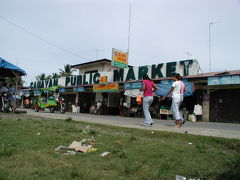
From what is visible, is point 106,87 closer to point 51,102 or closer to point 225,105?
point 51,102

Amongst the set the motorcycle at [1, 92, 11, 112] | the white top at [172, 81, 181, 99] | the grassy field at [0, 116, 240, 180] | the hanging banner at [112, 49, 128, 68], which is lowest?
the grassy field at [0, 116, 240, 180]

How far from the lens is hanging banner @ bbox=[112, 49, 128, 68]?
2275 cm

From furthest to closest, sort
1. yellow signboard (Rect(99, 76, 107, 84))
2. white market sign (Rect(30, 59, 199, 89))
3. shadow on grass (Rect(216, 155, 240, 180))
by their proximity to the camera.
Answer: yellow signboard (Rect(99, 76, 107, 84))
white market sign (Rect(30, 59, 199, 89))
shadow on grass (Rect(216, 155, 240, 180))

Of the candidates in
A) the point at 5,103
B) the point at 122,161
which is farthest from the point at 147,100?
the point at 5,103

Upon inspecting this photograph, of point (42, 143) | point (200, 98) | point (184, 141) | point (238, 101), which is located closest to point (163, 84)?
point (200, 98)

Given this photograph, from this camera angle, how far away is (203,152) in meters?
3.74

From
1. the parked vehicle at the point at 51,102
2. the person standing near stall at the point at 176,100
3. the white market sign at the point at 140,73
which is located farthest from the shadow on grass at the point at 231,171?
the parked vehicle at the point at 51,102

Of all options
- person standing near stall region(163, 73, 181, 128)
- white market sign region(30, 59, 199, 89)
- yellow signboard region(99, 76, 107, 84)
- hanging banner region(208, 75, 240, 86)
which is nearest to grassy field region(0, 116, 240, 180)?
person standing near stall region(163, 73, 181, 128)

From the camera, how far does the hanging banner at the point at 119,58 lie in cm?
2275

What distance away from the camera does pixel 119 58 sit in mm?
23406

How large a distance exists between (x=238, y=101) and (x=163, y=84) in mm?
4685

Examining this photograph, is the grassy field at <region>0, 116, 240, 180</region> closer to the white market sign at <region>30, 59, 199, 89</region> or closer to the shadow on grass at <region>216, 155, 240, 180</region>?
the shadow on grass at <region>216, 155, 240, 180</region>

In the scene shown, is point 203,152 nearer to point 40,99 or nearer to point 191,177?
point 191,177

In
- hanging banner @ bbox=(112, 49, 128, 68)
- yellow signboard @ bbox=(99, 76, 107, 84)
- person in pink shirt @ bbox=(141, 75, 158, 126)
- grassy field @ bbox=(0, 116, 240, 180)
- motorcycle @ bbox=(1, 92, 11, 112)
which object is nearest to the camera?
grassy field @ bbox=(0, 116, 240, 180)
